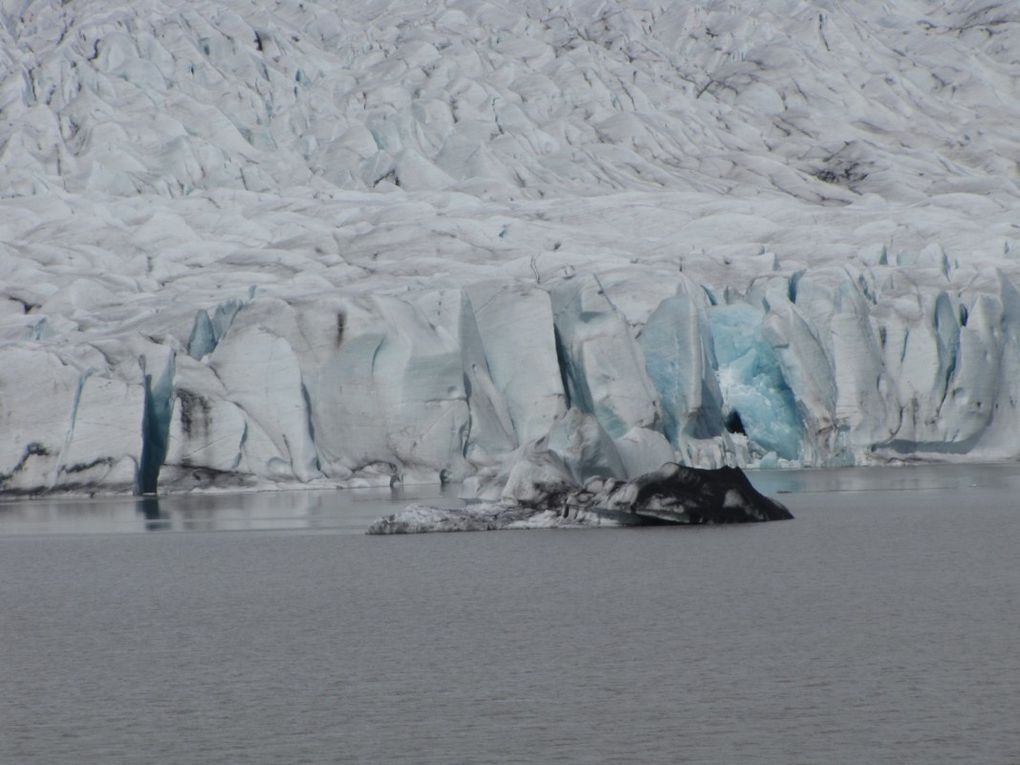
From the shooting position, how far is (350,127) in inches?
2542

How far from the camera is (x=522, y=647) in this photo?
42.2ft

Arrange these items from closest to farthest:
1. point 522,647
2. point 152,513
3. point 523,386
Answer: point 522,647 < point 152,513 < point 523,386

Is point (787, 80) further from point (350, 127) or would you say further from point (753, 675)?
point (753, 675)

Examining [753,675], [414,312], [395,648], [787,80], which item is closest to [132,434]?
[414,312]

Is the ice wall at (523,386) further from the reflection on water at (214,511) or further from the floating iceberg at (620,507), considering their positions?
the floating iceberg at (620,507)

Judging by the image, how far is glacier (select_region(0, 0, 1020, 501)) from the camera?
111 ft

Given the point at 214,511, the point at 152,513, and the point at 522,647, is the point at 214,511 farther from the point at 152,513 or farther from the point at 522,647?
the point at 522,647

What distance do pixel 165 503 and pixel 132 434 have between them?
2.47 meters

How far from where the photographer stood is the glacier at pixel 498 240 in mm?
33844

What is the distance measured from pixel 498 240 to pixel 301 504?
19003 mm

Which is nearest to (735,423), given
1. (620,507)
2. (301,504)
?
(301,504)

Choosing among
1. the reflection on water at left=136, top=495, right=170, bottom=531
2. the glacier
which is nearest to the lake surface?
the reflection on water at left=136, top=495, right=170, bottom=531

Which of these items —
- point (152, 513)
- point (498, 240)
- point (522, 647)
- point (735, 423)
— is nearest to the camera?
point (522, 647)

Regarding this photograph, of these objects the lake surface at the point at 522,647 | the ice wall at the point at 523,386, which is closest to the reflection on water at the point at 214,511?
the ice wall at the point at 523,386
